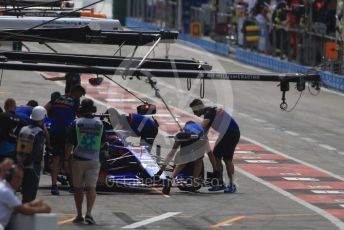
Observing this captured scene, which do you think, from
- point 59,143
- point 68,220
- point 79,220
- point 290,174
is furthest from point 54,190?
point 290,174

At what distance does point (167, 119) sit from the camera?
31.0m

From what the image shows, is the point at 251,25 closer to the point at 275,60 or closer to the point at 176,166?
the point at 275,60

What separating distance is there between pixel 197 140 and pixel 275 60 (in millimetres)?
19398

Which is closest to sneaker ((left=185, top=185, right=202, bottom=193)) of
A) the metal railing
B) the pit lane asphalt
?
the pit lane asphalt

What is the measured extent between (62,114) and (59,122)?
129mm

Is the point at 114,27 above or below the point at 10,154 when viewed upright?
above

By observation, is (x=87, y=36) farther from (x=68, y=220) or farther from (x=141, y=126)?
(x=68, y=220)

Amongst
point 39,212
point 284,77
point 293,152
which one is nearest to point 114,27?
point 284,77

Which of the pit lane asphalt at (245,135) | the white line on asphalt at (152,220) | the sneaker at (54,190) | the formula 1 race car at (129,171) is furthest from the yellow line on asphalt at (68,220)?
the formula 1 race car at (129,171)

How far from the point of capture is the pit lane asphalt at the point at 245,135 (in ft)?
62.0

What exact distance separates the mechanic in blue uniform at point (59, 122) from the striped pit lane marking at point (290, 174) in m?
3.67

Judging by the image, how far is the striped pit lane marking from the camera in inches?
807

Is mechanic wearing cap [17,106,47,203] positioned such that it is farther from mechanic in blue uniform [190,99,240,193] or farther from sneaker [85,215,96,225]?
mechanic in blue uniform [190,99,240,193]

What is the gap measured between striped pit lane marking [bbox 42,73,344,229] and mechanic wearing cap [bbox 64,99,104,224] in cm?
345
